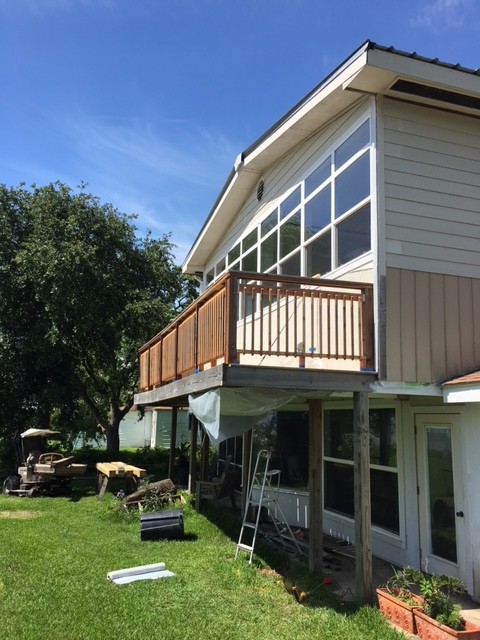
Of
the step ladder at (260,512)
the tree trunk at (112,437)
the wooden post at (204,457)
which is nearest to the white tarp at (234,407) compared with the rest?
the step ladder at (260,512)

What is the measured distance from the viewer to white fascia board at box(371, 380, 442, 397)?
19.8 ft

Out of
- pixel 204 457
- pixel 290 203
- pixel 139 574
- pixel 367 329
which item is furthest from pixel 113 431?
pixel 367 329

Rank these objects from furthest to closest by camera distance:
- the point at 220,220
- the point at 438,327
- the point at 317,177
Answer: the point at 220,220 < the point at 317,177 < the point at 438,327

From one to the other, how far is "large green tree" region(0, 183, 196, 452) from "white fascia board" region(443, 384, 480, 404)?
11.6 meters

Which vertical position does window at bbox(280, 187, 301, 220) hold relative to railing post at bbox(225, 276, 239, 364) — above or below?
above

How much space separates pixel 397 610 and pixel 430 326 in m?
3.07

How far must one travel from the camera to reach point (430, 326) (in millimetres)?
6285

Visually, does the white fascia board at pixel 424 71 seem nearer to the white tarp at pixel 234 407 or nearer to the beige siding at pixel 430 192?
the beige siding at pixel 430 192

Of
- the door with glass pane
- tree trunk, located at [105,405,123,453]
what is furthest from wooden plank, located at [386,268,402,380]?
tree trunk, located at [105,405,123,453]

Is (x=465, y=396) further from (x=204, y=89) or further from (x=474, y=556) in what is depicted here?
(x=204, y=89)

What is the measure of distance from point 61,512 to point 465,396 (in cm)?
877

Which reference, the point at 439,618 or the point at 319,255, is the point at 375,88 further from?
the point at 439,618

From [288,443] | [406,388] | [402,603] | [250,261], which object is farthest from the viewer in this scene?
[250,261]

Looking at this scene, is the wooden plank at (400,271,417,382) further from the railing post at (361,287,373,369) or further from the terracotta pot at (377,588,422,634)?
the terracotta pot at (377,588,422,634)
